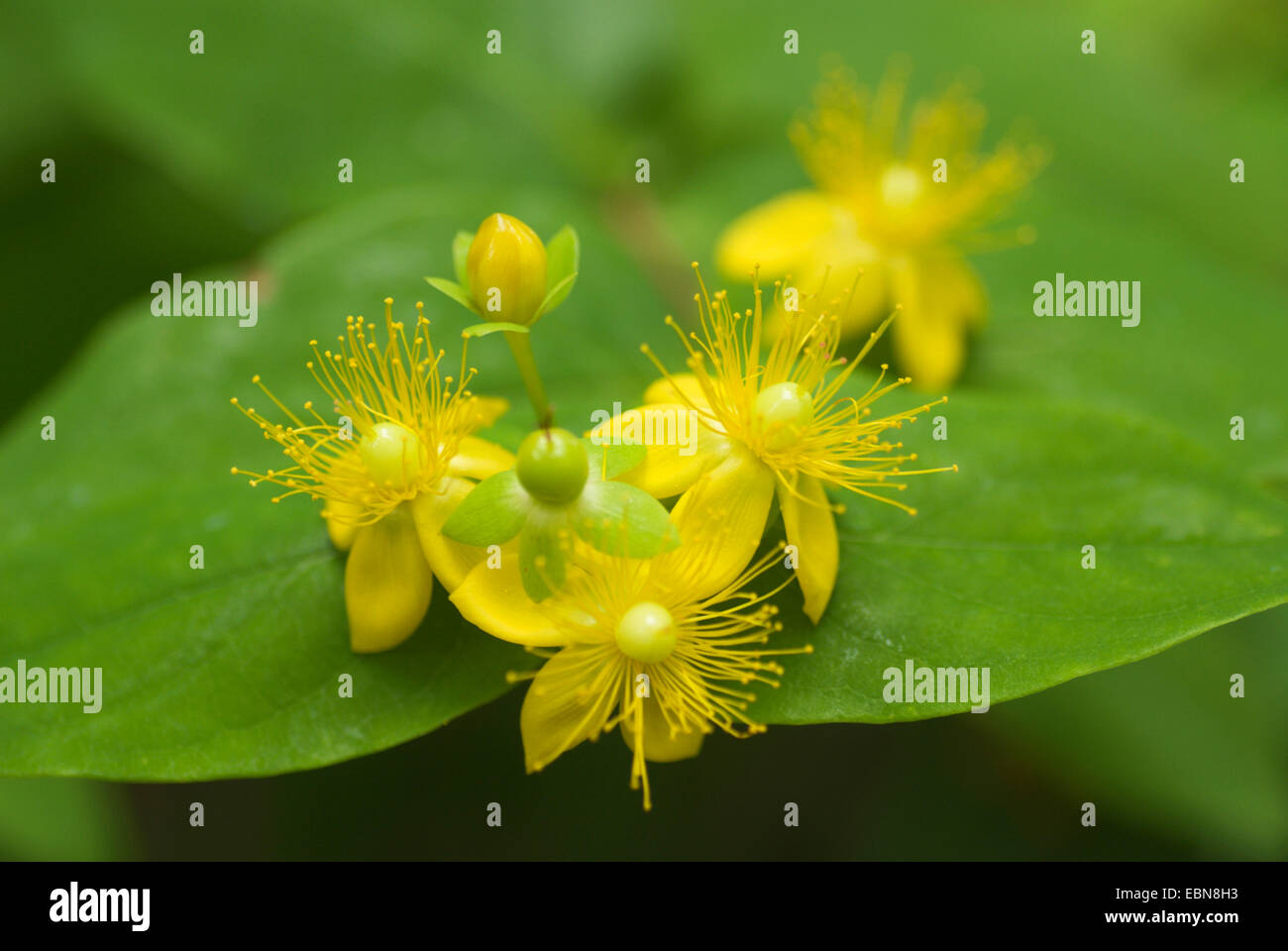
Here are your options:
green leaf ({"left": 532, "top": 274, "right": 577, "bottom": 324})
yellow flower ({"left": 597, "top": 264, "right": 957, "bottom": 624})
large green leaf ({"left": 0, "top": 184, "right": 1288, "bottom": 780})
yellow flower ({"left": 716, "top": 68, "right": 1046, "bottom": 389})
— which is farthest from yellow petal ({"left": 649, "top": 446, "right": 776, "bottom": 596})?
yellow flower ({"left": 716, "top": 68, "right": 1046, "bottom": 389})

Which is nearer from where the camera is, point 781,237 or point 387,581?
point 387,581


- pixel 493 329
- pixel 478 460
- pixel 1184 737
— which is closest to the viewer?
pixel 493 329

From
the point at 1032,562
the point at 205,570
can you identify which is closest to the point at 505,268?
the point at 205,570

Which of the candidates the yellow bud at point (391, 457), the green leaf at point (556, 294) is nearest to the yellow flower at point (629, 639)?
the yellow bud at point (391, 457)

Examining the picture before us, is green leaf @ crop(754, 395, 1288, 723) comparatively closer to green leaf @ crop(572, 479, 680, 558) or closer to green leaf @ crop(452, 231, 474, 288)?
green leaf @ crop(572, 479, 680, 558)

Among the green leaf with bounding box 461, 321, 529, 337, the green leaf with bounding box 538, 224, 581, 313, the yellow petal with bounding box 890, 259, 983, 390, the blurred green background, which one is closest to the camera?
the green leaf with bounding box 461, 321, 529, 337

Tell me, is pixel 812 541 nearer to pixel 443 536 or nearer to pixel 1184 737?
pixel 443 536
